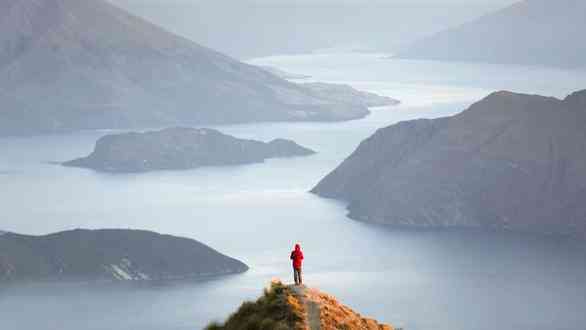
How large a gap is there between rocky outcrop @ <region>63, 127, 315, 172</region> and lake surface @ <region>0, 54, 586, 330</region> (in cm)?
1155

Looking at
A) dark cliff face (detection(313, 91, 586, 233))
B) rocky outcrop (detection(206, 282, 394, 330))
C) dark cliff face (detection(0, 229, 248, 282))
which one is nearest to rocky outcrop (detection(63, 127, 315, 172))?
dark cliff face (detection(313, 91, 586, 233))

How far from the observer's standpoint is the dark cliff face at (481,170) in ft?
431

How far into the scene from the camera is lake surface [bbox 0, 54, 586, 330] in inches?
3455

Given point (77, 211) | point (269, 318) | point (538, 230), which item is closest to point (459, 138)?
point (538, 230)

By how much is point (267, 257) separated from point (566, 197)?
104 feet

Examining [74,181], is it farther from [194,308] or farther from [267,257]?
[194,308]

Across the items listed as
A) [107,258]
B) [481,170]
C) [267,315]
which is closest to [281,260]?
[107,258]

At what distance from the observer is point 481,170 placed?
13900 cm

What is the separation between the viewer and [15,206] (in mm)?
143375

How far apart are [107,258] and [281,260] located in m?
11.3

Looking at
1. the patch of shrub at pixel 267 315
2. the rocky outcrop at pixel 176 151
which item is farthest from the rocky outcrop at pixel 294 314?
the rocky outcrop at pixel 176 151

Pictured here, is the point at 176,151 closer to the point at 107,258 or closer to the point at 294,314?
the point at 107,258

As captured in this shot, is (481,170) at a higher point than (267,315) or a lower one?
higher

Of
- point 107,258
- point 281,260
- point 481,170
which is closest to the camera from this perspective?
point 107,258
